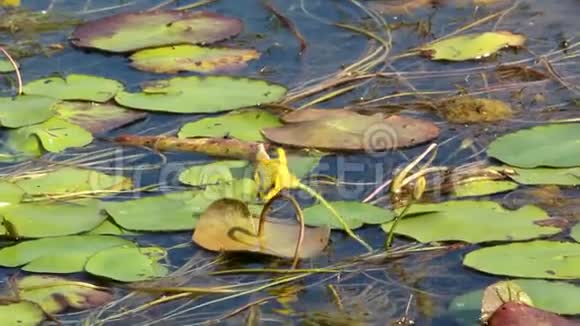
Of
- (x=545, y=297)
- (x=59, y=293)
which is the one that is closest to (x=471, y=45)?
(x=545, y=297)

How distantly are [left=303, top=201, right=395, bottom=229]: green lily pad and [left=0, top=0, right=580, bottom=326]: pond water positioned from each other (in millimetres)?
30

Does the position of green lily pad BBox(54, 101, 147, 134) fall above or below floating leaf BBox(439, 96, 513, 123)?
below

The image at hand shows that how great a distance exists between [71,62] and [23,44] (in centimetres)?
26

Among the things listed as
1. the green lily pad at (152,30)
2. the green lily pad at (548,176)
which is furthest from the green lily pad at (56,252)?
the green lily pad at (152,30)

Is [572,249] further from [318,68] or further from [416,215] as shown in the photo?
[318,68]

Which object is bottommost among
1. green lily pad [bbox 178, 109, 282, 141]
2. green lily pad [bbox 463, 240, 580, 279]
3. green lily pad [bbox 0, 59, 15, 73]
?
green lily pad [bbox 463, 240, 580, 279]

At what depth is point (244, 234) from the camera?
9.70ft

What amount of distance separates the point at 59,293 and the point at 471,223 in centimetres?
93

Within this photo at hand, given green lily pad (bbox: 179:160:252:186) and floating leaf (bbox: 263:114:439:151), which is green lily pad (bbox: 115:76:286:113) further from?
green lily pad (bbox: 179:160:252:186)

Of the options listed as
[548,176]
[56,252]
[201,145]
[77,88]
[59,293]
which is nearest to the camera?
[59,293]

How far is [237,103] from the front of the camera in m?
3.70

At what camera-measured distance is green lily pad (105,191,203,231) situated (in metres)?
3.05

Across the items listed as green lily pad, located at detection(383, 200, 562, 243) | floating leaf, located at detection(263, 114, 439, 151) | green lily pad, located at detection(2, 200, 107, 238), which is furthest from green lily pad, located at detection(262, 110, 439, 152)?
green lily pad, located at detection(2, 200, 107, 238)

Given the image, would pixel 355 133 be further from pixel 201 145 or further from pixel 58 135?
pixel 58 135
